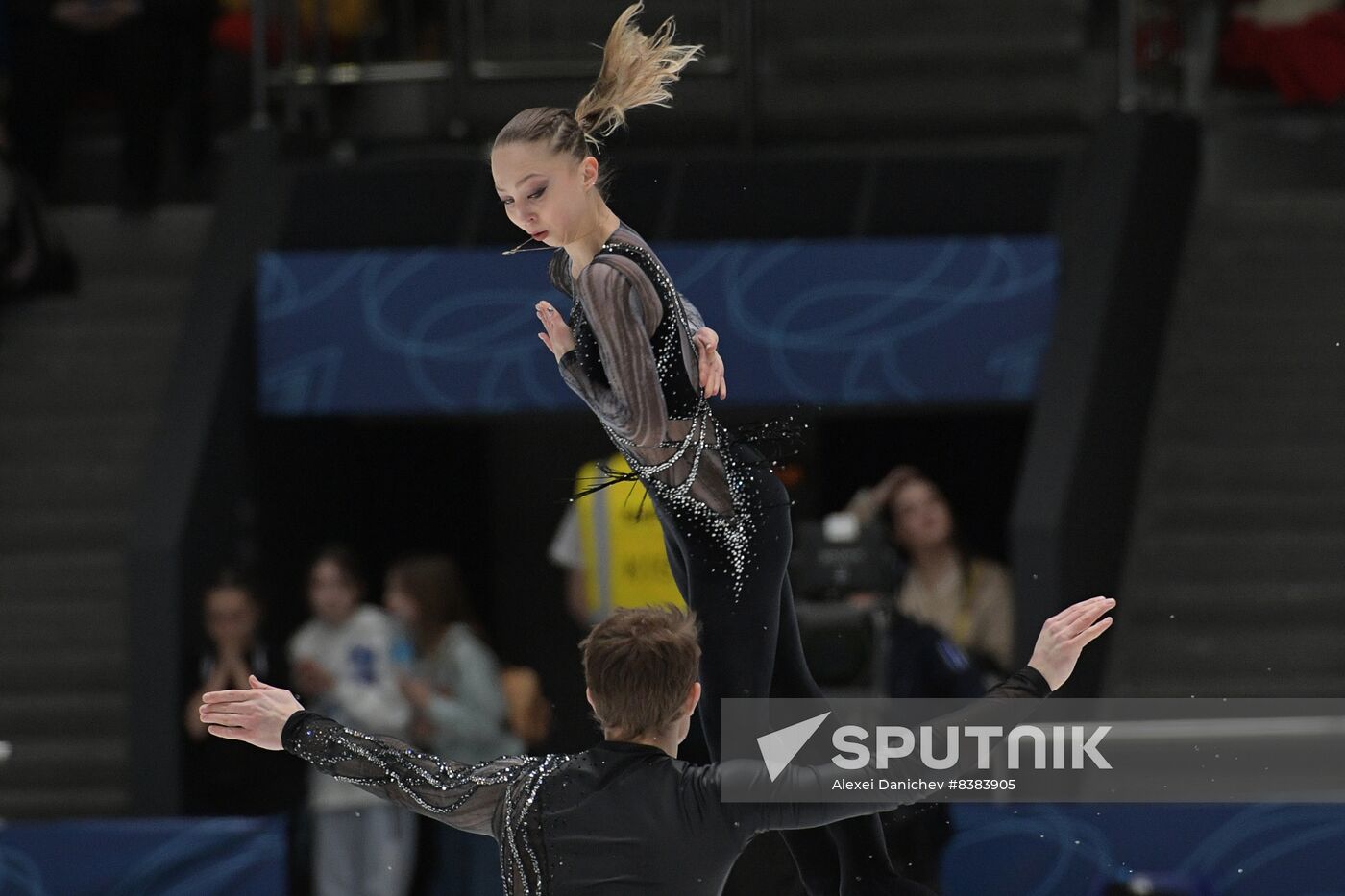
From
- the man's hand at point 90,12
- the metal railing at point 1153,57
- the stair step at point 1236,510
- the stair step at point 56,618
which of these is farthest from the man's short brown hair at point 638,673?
the man's hand at point 90,12

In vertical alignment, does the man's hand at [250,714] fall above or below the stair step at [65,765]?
above

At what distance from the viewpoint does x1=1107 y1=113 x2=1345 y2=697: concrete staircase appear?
6.56 m

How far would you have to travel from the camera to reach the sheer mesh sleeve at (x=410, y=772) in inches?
141

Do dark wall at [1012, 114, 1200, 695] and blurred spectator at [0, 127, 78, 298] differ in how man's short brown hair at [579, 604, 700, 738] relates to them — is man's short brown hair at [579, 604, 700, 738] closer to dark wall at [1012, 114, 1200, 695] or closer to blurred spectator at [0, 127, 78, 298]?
dark wall at [1012, 114, 1200, 695]

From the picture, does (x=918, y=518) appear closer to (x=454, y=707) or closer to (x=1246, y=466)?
(x=454, y=707)

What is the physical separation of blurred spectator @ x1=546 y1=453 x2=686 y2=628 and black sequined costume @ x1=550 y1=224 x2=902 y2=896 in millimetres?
100

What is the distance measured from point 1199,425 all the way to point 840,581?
3.58m

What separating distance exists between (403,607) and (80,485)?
2.79m

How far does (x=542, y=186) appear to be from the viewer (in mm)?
3852

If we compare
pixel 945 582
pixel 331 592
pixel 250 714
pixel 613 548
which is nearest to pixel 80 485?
pixel 331 592

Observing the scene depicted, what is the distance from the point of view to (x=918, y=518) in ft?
17.6

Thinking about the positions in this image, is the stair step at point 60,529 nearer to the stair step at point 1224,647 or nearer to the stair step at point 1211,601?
the stair step at point 1211,601

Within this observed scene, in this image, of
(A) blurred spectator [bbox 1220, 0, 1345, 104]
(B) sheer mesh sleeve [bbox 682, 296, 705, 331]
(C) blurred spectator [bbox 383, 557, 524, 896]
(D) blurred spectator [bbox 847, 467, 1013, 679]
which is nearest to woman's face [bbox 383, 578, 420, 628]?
(C) blurred spectator [bbox 383, 557, 524, 896]

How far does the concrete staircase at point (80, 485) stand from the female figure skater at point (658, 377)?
470cm
